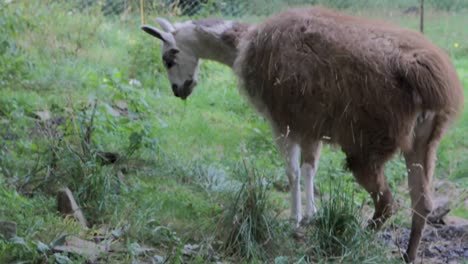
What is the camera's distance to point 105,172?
6.18 meters

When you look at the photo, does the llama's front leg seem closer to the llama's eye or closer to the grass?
the grass

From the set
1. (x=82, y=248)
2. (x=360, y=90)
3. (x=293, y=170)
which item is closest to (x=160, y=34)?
(x=293, y=170)

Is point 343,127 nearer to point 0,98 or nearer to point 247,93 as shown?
point 247,93

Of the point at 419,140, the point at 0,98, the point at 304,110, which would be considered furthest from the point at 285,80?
the point at 0,98

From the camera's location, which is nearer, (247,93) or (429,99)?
(429,99)

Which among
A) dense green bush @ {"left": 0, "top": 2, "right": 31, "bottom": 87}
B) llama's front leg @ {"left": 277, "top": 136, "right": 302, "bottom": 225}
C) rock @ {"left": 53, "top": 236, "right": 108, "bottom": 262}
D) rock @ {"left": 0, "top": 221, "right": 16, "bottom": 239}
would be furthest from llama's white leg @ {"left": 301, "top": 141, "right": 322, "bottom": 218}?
dense green bush @ {"left": 0, "top": 2, "right": 31, "bottom": 87}

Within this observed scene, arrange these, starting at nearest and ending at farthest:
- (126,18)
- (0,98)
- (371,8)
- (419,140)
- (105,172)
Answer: (419,140), (105,172), (0,98), (371,8), (126,18)

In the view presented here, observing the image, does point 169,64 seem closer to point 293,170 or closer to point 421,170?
point 293,170

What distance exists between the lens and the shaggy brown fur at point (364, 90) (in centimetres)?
553

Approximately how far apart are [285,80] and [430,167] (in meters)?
1.35

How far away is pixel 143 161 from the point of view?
7.58 m

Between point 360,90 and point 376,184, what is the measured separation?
80cm

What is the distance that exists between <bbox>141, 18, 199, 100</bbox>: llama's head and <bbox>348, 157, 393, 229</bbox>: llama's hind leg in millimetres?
2320

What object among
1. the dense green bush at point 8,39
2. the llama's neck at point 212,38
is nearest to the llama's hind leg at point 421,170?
the llama's neck at point 212,38
